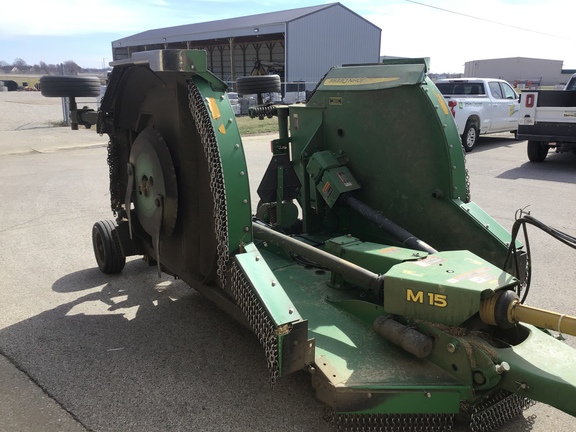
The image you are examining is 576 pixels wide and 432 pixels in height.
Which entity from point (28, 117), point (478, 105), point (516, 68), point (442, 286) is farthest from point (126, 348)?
point (516, 68)

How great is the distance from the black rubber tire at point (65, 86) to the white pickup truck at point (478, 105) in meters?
9.82

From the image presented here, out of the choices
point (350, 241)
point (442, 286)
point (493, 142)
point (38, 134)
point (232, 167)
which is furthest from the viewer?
point (38, 134)

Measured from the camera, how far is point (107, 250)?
449 cm


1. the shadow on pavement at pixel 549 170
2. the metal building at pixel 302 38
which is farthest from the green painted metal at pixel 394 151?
the metal building at pixel 302 38

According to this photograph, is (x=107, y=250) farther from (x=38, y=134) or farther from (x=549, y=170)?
(x=38, y=134)

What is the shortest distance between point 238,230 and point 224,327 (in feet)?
3.90

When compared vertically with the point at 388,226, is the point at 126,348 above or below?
below

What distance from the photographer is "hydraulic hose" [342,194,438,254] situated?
3.40 meters

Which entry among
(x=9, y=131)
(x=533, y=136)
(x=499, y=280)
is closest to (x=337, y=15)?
(x=9, y=131)

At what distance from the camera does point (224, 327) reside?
12.0ft

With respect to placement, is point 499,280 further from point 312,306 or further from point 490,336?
point 312,306

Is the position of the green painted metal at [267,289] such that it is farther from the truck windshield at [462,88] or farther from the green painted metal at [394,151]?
the truck windshield at [462,88]

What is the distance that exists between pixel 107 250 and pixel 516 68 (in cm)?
5425

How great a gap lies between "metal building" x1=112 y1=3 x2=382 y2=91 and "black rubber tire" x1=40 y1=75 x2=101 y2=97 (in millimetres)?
22255
